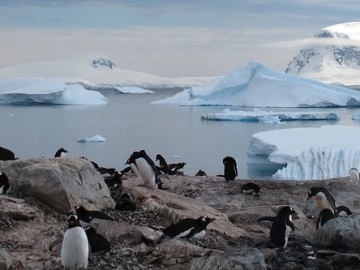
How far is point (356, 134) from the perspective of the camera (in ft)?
75.5

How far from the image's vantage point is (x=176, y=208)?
301 inches

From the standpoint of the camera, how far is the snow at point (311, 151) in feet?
57.9

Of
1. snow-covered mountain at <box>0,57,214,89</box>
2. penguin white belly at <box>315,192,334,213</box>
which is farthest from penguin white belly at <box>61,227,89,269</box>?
snow-covered mountain at <box>0,57,214,89</box>

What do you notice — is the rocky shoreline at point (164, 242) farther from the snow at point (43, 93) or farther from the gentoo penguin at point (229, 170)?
the snow at point (43, 93)

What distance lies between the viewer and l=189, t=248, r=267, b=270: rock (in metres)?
5.55

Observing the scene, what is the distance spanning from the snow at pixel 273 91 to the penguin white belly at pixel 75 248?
127 feet

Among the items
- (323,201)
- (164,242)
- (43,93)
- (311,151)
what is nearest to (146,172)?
(323,201)

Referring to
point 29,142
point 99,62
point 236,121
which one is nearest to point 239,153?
point 29,142

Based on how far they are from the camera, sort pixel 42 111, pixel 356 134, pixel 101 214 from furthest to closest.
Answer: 1. pixel 42 111
2. pixel 356 134
3. pixel 101 214

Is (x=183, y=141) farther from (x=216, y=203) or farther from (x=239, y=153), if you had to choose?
(x=216, y=203)

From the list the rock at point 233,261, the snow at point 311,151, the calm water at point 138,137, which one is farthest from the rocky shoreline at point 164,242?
the calm water at point 138,137

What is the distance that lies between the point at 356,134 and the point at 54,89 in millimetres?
34022

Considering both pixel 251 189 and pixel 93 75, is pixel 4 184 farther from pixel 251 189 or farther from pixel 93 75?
pixel 93 75

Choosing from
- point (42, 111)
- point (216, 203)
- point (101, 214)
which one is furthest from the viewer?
point (42, 111)
